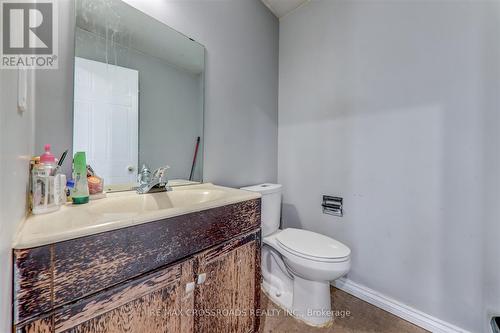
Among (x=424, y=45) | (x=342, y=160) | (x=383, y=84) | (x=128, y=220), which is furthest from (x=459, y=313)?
(x=128, y=220)

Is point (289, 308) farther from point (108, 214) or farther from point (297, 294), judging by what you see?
point (108, 214)

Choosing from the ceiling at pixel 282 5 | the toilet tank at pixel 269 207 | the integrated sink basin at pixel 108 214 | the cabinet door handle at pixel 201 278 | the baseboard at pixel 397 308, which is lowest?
the baseboard at pixel 397 308

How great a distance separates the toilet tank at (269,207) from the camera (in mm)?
1488

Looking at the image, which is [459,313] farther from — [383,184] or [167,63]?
[167,63]

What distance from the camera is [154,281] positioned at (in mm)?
651

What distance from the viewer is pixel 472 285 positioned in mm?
1069

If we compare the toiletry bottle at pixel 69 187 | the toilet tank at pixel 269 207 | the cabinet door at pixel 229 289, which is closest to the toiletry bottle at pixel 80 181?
the toiletry bottle at pixel 69 187

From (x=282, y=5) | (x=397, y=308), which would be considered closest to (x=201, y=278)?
(x=397, y=308)

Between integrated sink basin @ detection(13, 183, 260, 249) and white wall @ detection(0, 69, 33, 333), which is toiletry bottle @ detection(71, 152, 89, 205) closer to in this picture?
integrated sink basin @ detection(13, 183, 260, 249)

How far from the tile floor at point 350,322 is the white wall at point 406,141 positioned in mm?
131

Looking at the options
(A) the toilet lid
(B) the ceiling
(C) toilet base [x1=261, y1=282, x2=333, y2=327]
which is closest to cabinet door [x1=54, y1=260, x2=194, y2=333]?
(A) the toilet lid

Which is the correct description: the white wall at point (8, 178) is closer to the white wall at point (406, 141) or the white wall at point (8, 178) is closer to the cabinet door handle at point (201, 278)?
the cabinet door handle at point (201, 278)

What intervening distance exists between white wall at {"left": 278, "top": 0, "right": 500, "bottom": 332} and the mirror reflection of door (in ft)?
4.26

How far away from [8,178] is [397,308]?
1913 mm
